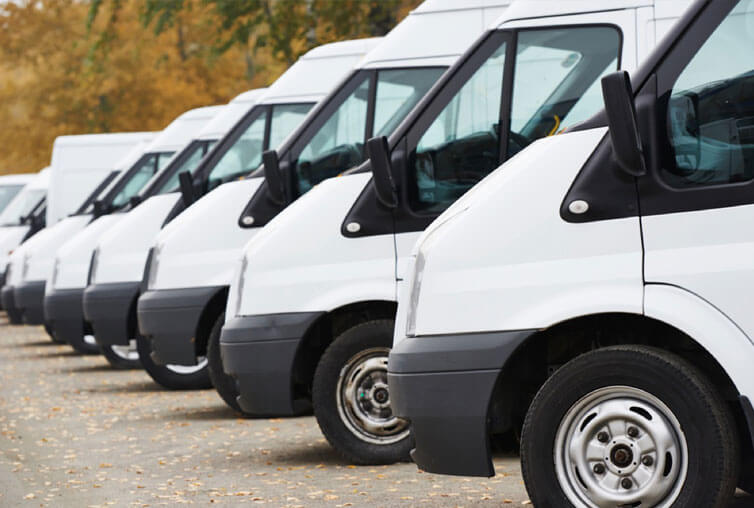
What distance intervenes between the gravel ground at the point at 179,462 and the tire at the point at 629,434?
4.81 feet

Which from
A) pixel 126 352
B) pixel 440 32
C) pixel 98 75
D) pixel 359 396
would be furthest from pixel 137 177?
pixel 98 75

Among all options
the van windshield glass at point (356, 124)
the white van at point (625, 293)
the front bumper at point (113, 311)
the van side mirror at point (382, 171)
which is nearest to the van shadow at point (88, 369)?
the front bumper at point (113, 311)

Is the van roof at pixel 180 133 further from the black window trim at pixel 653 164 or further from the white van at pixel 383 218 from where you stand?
the black window trim at pixel 653 164

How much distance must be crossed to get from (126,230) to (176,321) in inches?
130

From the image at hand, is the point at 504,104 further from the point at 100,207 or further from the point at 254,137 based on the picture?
the point at 100,207

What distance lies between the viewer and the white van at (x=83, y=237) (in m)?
17.3

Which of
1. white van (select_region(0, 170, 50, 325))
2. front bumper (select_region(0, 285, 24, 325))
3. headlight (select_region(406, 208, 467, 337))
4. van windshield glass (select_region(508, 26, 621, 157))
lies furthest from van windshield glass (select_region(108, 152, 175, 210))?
headlight (select_region(406, 208, 467, 337))

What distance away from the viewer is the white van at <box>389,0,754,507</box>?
237 inches

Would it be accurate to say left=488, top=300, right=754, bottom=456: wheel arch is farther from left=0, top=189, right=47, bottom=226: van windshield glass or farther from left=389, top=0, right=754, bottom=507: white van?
left=0, top=189, right=47, bottom=226: van windshield glass

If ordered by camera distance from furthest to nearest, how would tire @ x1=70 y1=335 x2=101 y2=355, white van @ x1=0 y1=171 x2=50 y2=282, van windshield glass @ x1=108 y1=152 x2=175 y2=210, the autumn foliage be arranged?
the autumn foliage → white van @ x1=0 y1=171 x2=50 y2=282 → van windshield glass @ x1=108 y1=152 x2=175 y2=210 → tire @ x1=70 y1=335 x2=101 y2=355

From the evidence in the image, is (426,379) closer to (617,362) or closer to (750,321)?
(617,362)

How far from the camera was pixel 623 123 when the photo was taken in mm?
6000

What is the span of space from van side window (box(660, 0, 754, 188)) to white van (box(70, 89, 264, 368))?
9013 millimetres

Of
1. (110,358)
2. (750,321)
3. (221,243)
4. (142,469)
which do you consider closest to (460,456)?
(750,321)
